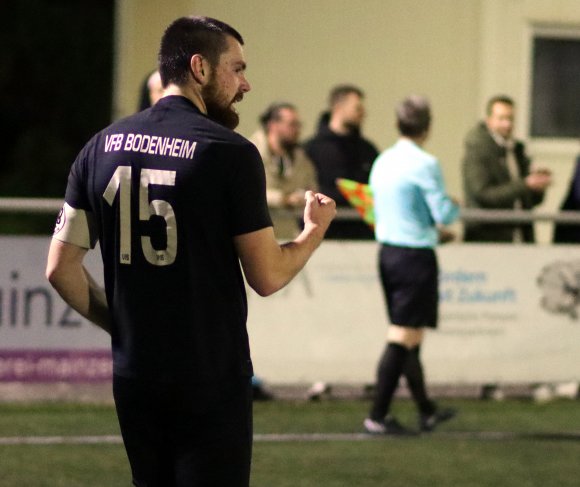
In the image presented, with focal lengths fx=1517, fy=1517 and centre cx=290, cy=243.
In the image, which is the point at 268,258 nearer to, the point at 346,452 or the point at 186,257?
Answer: the point at 186,257

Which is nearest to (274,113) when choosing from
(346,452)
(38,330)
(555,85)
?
(38,330)

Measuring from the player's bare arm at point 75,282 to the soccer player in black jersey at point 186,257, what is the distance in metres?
0.11

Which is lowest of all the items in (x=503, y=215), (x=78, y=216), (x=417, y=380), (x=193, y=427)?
(x=417, y=380)

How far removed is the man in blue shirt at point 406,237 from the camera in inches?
334

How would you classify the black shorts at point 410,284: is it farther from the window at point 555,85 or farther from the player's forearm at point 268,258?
the window at point 555,85

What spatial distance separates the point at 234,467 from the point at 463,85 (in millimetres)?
10054

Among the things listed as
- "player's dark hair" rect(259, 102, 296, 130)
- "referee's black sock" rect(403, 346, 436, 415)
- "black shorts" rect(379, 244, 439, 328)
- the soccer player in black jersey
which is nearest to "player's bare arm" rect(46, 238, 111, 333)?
the soccer player in black jersey

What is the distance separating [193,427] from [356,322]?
20.7 feet

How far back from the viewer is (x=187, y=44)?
3.95 metres

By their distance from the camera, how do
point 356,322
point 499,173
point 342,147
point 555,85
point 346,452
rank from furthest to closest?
1. point 555,85
2. point 499,173
3. point 342,147
4. point 356,322
5. point 346,452

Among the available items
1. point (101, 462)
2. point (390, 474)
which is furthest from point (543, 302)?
point (101, 462)

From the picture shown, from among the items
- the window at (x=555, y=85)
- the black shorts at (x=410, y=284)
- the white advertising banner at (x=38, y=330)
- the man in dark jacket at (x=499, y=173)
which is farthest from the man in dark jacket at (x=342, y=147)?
the window at (x=555, y=85)

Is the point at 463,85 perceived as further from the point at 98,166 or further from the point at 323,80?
the point at 98,166

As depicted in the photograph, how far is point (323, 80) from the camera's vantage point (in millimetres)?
13250
